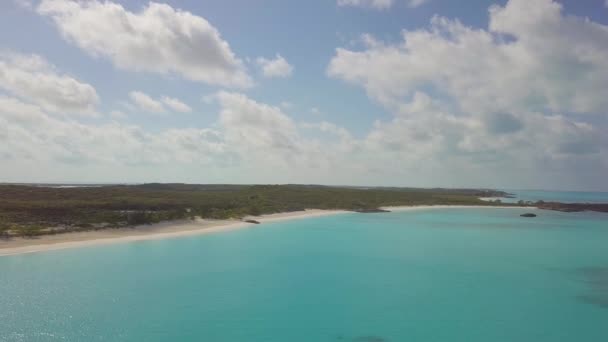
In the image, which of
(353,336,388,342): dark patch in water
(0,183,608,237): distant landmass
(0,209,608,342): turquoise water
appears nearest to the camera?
(353,336,388,342): dark patch in water

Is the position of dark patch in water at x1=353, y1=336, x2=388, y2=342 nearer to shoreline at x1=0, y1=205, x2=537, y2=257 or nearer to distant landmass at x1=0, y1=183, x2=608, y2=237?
shoreline at x1=0, y1=205, x2=537, y2=257

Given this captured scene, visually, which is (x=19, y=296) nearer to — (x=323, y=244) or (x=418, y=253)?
(x=323, y=244)

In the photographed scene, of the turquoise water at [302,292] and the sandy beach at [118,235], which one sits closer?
the turquoise water at [302,292]

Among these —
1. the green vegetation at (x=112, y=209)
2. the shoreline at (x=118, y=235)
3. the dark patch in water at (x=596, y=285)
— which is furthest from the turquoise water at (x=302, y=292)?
the green vegetation at (x=112, y=209)

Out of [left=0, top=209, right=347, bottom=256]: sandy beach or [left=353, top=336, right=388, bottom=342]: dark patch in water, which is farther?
[left=0, top=209, right=347, bottom=256]: sandy beach

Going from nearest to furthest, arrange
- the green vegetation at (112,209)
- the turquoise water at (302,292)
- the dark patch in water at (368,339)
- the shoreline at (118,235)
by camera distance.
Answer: the dark patch in water at (368,339), the turquoise water at (302,292), the shoreline at (118,235), the green vegetation at (112,209)

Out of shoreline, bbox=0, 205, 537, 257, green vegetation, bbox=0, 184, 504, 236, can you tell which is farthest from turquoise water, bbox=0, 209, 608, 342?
green vegetation, bbox=0, 184, 504, 236

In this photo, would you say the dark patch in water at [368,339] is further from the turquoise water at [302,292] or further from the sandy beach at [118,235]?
the sandy beach at [118,235]
